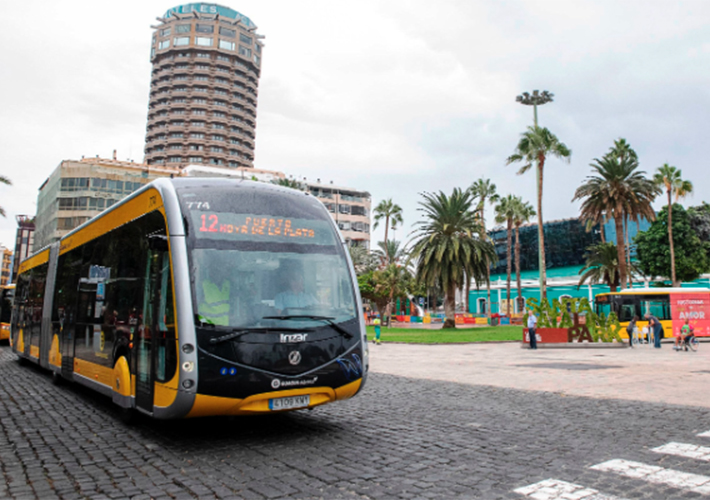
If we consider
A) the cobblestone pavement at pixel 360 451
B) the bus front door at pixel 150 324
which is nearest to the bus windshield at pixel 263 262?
the bus front door at pixel 150 324

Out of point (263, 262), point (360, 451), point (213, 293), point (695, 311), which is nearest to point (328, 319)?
point (263, 262)

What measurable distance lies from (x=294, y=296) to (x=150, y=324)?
1.68m

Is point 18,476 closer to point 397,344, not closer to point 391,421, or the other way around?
point 391,421

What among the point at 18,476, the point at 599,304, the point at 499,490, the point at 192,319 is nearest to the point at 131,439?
the point at 18,476

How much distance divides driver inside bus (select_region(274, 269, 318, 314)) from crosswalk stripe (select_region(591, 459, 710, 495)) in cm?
332

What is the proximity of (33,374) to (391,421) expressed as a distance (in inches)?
411

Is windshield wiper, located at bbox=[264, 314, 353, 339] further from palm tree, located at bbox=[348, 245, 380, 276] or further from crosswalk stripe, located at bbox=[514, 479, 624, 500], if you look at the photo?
palm tree, located at bbox=[348, 245, 380, 276]

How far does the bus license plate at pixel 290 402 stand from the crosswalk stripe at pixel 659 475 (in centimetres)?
291

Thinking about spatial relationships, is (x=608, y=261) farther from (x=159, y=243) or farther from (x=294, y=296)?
(x=159, y=243)

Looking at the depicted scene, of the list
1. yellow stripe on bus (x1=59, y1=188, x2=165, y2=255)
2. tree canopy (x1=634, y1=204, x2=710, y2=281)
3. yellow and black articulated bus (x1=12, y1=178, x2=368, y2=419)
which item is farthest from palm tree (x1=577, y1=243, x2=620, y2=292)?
yellow and black articulated bus (x1=12, y1=178, x2=368, y2=419)

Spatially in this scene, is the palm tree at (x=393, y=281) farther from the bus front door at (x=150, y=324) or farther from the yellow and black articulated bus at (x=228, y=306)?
the bus front door at (x=150, y=324)

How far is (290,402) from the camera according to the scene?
5.95 m

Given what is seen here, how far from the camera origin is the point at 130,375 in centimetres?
679

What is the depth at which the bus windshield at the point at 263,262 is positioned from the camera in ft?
19.4
